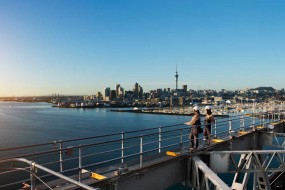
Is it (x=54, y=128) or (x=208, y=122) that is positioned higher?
(x=208, y=122)

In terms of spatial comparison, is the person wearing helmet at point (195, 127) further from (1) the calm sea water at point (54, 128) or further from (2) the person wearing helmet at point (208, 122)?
(1) the calm sea water at point (54, 128)

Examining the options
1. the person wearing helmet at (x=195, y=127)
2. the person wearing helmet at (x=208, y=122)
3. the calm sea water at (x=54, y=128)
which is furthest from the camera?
the calm sea water at (x=54, y=128)

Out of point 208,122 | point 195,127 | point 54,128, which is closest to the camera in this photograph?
point 195,127

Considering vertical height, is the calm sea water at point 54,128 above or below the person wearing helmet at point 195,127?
below

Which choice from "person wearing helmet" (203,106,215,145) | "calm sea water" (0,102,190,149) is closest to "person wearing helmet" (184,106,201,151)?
"person wearing helmet" (203,106,215,145)

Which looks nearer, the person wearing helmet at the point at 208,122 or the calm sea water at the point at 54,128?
the person wearing helmet at the point at 208,122

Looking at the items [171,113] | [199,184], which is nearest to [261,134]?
[199,184]

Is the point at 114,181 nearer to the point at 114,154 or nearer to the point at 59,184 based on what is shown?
the point at 59,184

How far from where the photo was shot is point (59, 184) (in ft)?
24.0

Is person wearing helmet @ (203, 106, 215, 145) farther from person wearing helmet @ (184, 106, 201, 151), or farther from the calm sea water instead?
the calm sea water

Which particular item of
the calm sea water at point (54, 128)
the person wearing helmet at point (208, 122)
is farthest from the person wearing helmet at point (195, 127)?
the calm sea water at point (54, 128)

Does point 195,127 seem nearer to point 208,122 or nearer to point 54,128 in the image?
point 208,122

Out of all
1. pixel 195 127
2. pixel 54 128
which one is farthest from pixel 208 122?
pixel 54 128

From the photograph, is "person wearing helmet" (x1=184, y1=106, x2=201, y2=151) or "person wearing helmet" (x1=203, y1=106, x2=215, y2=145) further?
"person wearing helmet" (x1=203, y1=106, x2=215, y2=145)
